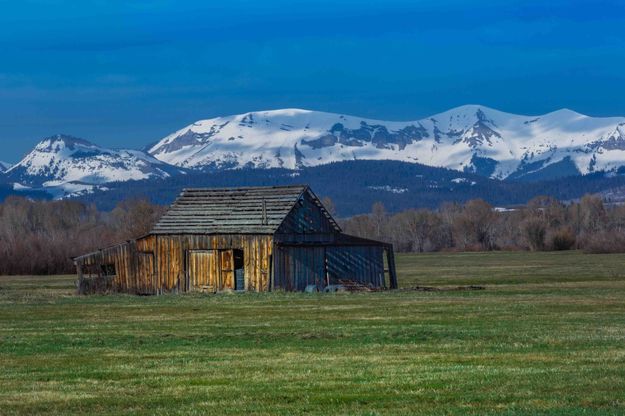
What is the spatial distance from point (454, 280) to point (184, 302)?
87.7 feet

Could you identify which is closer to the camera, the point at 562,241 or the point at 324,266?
the point at 324,266

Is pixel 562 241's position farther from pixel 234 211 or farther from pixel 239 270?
pixel 239 270

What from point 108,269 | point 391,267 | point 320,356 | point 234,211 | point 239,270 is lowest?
point 320,356

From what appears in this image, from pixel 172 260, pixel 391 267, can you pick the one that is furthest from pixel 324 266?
pixel 172 260

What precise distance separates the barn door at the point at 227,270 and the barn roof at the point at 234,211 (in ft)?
3.90

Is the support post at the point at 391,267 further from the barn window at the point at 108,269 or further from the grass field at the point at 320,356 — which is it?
the barn window at the point at 108,269

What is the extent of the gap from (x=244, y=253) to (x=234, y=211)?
306 centimetres

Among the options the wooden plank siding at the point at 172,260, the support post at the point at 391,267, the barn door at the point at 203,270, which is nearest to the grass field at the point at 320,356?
the wooden plank siding at the point at 172,260

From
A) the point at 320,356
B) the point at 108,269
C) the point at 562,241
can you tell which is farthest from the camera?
the point at 562,241

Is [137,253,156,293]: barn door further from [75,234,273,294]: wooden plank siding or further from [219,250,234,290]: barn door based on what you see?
[219,250,234,290]: barn door

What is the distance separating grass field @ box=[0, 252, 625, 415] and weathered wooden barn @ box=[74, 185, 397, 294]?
37.6 ft

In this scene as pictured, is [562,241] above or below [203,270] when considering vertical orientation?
above

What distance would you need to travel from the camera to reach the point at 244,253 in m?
69.8

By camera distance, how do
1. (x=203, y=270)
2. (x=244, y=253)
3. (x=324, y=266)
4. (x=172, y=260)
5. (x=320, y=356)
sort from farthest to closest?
1. (x=172, y=260)
2. (x=324, y=266)
3. (x=203, y=270)
4. (x=244, y=253)
5. (x=320, y=356)
